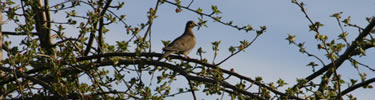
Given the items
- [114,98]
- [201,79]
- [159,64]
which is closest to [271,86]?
[201,79]

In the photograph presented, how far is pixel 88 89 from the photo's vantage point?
7.48 m

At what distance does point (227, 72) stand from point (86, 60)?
2175mm

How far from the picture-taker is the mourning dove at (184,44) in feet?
27.2

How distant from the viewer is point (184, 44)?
10469 millimetres

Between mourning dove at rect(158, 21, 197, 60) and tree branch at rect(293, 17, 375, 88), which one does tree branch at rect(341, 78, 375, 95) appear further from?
mourning dove at rect(158, 21, 197, 60)

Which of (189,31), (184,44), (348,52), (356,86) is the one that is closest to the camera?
(356,86)

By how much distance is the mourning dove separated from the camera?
8.29 m

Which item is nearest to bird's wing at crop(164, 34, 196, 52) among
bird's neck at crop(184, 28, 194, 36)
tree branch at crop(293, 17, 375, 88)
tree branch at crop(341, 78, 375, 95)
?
bird's neck at crop(184, 28, 194, 36)

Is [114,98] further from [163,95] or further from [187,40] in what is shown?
[187,40]

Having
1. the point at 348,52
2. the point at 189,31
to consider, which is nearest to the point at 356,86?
the point at 348,52

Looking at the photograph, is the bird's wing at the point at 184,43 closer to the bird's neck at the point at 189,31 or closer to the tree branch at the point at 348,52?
the bird's neck at the point at 189,31

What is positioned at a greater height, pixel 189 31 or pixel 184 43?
pixel 189 31

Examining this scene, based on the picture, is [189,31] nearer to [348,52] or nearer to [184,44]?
[184,44]

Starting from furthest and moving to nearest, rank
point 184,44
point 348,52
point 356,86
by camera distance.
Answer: point 184,44 < point 348,52 < point 356,86
